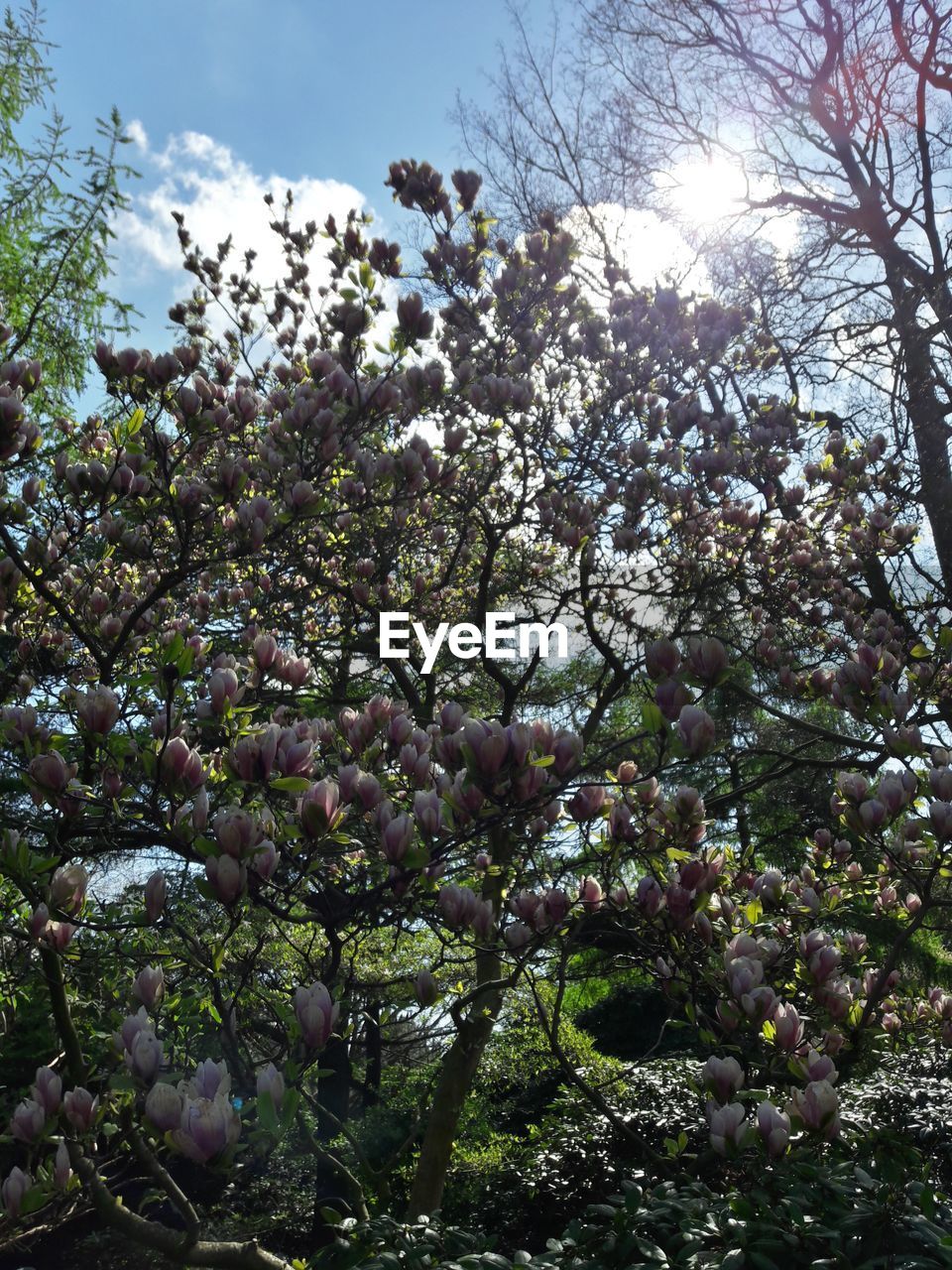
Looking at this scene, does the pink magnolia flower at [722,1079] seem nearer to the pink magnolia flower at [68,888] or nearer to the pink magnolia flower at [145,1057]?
the pink magnolia flower at [145,1057]

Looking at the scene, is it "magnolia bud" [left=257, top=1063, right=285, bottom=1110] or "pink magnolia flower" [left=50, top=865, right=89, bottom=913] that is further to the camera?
"pink magnolia flower" [left=50, top=865, right=89, bottom=913]

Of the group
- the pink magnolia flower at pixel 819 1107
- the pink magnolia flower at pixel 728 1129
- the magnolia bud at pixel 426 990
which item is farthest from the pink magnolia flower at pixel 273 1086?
the pink magnolia flower at pixel 819 1107

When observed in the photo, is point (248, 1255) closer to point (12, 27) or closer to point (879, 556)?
point (879, 556)

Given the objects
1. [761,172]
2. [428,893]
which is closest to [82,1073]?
[428,893]

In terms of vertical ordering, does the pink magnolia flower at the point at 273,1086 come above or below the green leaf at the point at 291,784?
below

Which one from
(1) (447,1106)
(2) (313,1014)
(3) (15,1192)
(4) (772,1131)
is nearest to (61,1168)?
(3) (15,1192)

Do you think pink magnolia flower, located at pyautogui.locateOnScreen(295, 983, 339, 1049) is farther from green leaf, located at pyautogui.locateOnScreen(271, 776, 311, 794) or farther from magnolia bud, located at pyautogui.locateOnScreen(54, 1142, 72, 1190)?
magnolia bud, located at pyautogui.locateOnScreen(54, 1142, 72, 1190)

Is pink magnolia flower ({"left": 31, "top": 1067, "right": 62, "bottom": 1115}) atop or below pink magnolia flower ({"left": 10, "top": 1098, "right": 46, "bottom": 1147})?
atop

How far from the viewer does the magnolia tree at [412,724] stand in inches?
66.3

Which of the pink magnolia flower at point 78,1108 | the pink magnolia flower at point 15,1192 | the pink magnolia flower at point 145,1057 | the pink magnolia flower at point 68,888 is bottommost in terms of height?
the pink magnolia flower at point 15,1192

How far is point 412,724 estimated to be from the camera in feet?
6.99

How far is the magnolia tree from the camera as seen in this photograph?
1.68 metres

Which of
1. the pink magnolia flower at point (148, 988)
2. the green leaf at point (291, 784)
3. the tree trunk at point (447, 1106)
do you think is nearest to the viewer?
the green leaf at point (291, 784)

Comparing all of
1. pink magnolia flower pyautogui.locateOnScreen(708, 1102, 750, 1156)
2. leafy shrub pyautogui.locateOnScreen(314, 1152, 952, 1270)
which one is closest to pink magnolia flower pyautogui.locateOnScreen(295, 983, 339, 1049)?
leafy shrub pyautogui.locateOnScreen(314, 1152, 952, 1270)
